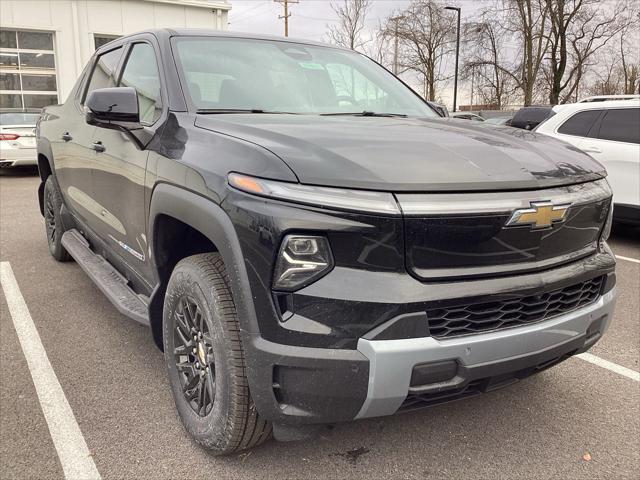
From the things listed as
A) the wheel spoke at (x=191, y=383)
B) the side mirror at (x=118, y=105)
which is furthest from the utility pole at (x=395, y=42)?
the wheel spoke at (x=191, y=383)

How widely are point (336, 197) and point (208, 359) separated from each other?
91cm

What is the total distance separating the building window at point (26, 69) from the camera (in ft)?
64.2

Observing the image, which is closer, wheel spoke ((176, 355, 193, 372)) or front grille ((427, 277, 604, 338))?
front grille ((427, 277, 604, 338))

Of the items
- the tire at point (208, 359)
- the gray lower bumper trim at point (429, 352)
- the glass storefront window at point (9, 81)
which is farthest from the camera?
the glass storefront window at point (9, 81)

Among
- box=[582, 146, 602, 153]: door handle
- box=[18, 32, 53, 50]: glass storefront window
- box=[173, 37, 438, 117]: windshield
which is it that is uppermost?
box=[18, 32, 53, 50]: glass storefront window

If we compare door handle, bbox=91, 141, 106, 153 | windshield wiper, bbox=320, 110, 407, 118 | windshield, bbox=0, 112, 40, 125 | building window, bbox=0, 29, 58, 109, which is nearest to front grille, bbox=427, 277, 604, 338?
windshield wiper, bbox=320, 110, 407, 118

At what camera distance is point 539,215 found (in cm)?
200

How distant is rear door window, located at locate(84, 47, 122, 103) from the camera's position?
145 inches

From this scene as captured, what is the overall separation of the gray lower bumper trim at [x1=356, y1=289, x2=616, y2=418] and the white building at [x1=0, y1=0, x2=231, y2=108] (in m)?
21.0

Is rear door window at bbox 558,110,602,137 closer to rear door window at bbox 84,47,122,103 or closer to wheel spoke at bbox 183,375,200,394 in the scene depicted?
rear door window at bbox 84,47,122,103

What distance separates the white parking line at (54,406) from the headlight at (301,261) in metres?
1.21

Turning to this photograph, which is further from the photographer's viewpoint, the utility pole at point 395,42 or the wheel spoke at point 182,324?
the utility pole at point 395,42

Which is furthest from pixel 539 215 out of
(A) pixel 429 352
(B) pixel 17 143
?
(B) pixel 17 143

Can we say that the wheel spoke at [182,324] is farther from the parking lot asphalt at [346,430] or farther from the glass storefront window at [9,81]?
the glass storefront window at [9,81]
